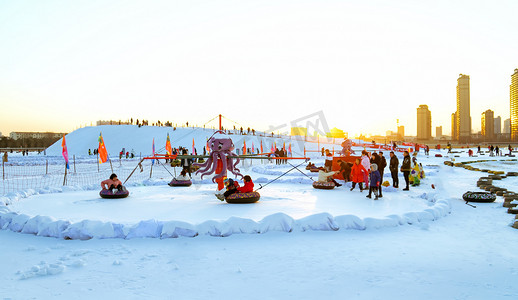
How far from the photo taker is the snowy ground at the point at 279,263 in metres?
5.22

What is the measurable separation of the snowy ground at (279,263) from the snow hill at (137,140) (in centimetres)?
6126

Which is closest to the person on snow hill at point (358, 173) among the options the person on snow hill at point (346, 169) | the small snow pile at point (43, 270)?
the person on snow hill at point (346, 169)

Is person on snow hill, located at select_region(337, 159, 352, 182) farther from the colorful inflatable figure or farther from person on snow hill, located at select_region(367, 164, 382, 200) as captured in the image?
the colorful inflatable figure

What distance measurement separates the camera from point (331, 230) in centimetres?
869

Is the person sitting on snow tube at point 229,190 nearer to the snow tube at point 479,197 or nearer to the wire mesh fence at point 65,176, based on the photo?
the wire mesh fence at point 65,176

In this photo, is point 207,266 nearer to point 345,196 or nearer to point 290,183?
point 345,196

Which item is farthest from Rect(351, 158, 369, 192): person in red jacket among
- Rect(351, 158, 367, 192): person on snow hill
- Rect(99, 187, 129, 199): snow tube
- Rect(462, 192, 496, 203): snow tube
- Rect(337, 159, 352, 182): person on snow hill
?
Rect(99, 187, 129, 199): snow tube

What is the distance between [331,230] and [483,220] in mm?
4587

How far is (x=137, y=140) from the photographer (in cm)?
7850

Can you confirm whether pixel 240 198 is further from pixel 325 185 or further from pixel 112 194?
pixel 325 185

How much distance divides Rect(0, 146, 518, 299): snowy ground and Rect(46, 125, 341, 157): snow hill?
61.3 meters

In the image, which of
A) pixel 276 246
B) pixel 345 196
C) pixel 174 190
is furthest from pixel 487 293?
pixel 174 190

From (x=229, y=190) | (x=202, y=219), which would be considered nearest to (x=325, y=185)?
(x=229, y=190)

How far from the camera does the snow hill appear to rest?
2889 inches
